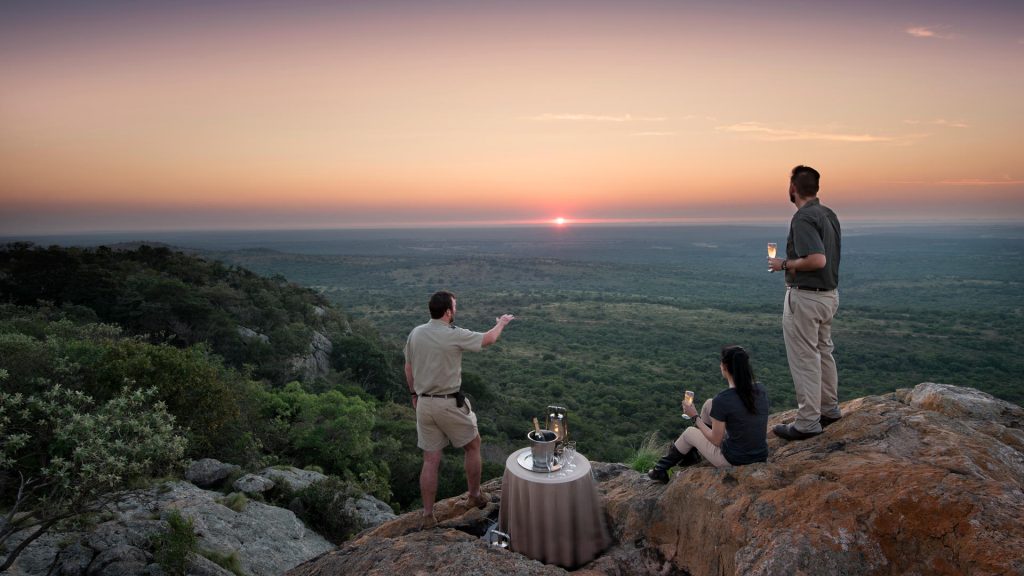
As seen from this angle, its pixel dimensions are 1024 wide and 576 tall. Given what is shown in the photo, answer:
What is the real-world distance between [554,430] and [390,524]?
7.30 ft

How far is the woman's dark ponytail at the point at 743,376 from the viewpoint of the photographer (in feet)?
14.2

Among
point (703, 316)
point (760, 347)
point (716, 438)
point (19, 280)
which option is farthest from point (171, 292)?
point (703, 316)

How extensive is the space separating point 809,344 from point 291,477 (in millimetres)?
8869

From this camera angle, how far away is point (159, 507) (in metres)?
6.66

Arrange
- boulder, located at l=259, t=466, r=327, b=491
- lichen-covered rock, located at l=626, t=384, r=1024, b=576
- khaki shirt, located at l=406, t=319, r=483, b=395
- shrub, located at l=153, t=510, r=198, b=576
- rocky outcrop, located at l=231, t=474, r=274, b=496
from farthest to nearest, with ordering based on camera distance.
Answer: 1. boulder, located at l=259, t=466, r=327, b=491
2. rocky outcrop, located at l=231, t=474, r=274, b=496
3. shrub, located at l=153, t=510, r=198, b=576
4. khaki shirt, located at l=406, t=319, r=483, b=395
5. lichen-covered rock, located at l=626, t=384, r=1024, b=576

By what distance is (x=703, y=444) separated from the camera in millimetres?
4613

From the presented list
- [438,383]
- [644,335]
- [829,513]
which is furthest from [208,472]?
[644,335]

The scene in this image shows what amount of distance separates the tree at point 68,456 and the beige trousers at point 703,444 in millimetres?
5519

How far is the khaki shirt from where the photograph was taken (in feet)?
16.3

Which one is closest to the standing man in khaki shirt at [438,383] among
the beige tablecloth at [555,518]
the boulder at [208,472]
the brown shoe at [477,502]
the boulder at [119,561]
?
the brown shoe at [477,502]

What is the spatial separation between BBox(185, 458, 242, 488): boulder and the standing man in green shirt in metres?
8.83

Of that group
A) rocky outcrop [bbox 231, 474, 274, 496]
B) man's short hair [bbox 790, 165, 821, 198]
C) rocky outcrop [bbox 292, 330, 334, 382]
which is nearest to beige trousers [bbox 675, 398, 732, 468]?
man's short hair [bbox 790, 165, 821, 198]

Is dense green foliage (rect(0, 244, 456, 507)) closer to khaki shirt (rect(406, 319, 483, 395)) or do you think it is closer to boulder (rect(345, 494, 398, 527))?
boulder (rect(345, 494, 398, 527))

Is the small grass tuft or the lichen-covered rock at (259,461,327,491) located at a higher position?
the small grass tuft
